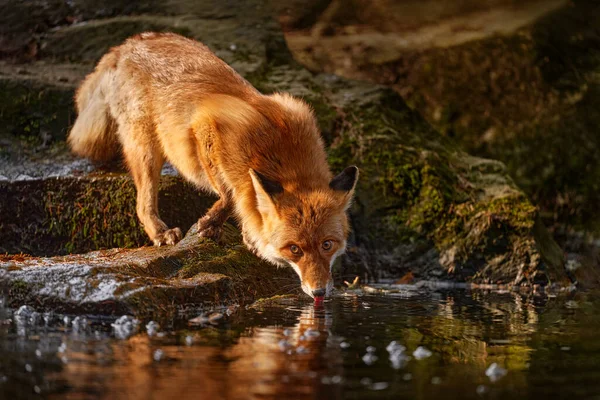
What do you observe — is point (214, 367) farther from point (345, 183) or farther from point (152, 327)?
point (345, 183)

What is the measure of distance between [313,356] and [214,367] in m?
Result: 0.65

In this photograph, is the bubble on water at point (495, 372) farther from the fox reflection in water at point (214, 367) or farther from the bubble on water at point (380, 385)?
the fox reflection in water at point (214, 367)

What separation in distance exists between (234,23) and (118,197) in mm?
4312

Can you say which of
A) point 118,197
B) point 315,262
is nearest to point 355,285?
point 315,262

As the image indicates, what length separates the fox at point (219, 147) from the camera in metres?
6.75

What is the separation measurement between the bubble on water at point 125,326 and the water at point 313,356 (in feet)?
0.19

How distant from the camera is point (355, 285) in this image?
8.49 m

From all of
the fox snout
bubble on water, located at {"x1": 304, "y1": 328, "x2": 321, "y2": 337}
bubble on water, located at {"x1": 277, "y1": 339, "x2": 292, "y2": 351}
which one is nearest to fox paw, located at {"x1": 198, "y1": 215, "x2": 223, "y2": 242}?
the fox snout

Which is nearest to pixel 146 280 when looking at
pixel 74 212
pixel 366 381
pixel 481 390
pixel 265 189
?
pixel 265 189

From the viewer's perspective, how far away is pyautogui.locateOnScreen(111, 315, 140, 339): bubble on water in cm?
542

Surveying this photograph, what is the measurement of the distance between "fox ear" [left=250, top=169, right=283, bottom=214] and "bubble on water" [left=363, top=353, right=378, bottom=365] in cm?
215

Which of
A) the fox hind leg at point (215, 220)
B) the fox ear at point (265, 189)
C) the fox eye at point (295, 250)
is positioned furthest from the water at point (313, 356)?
the fox hind leg at point (215, 220)

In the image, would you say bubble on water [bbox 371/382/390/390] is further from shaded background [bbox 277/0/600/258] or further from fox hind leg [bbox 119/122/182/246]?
shaded background [bbox 277/0/600/258]

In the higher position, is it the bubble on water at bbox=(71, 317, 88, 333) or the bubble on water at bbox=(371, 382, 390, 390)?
the bubble on water at bbox=(71, 317, 88, 333)
